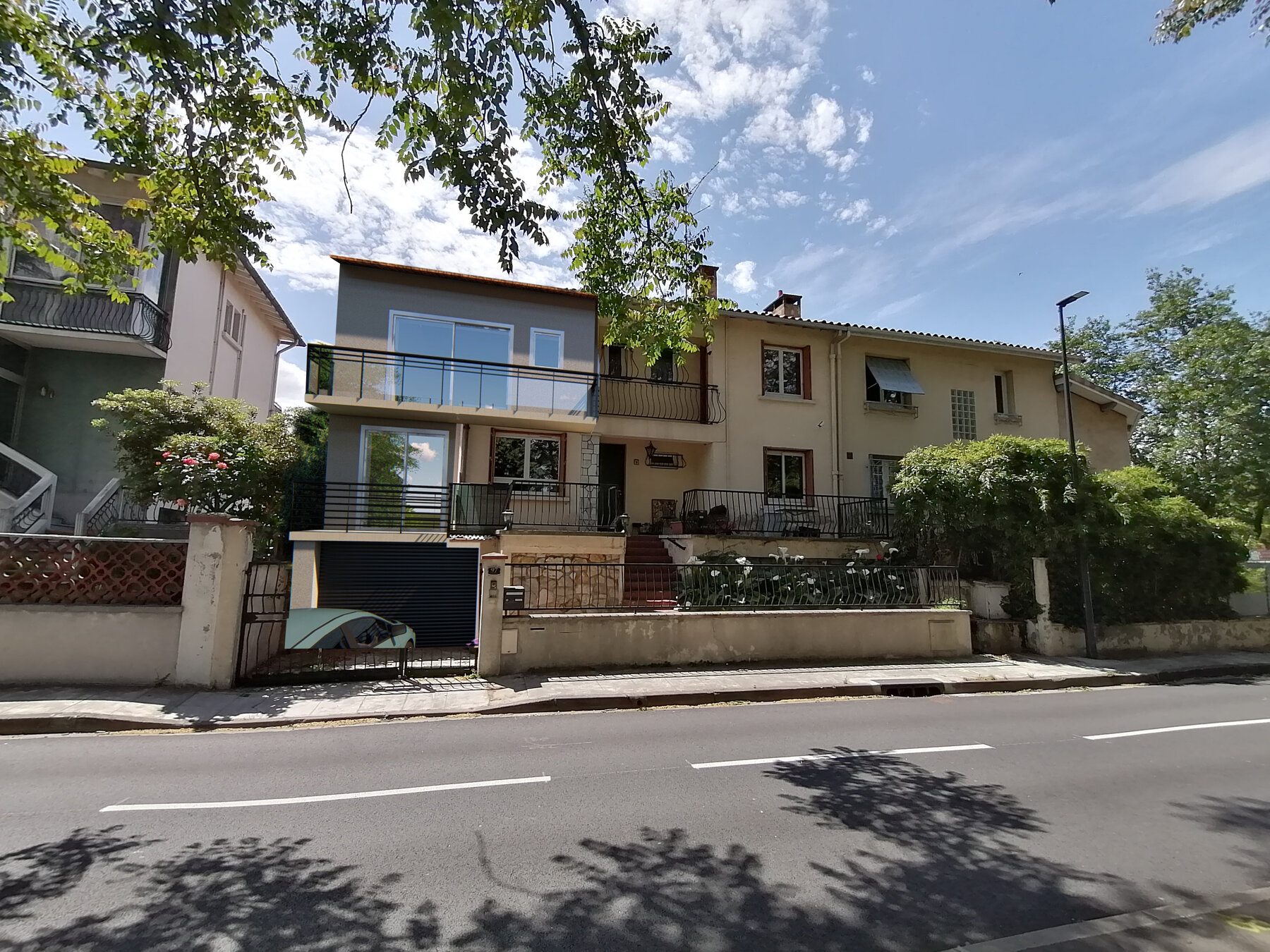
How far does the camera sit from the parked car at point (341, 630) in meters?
9.45

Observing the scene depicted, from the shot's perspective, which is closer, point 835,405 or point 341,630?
point 341,630

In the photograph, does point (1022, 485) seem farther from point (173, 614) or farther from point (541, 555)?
point (173, 614)

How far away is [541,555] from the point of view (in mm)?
12508

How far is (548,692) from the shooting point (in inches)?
316

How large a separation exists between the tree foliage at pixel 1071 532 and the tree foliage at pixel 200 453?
44.3ft

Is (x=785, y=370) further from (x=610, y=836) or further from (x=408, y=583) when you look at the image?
(x=610, y=836)

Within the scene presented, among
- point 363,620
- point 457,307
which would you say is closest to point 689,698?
point 363,620

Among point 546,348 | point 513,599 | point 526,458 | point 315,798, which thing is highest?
point 546,348

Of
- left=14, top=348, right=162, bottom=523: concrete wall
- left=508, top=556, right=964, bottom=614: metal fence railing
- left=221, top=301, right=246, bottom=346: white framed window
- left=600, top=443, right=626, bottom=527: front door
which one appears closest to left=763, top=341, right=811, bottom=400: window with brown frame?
left=600, top=443, right=626, bottom=527: front door

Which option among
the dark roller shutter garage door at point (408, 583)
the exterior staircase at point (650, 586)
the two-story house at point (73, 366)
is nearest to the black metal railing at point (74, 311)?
the two-story house at point (73, 366)

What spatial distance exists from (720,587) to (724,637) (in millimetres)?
862

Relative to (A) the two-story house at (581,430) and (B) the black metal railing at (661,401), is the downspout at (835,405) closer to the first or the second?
(A) the two-story house at (581,430)

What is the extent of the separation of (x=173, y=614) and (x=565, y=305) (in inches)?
393

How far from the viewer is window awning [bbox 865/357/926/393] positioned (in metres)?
17.0
